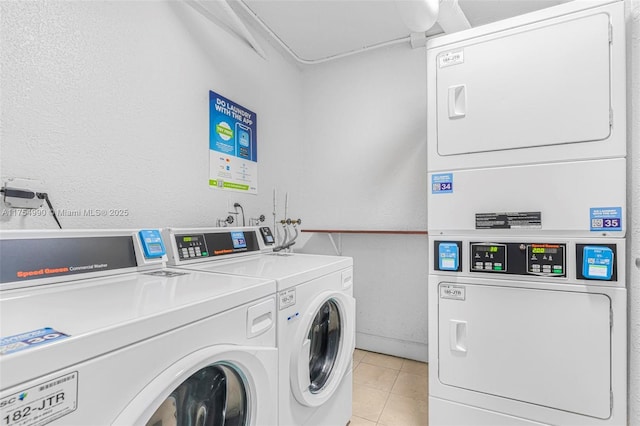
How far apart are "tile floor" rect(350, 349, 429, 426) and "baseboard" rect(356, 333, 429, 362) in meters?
0.04

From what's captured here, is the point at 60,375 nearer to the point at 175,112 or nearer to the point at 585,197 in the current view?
the point at 175,112

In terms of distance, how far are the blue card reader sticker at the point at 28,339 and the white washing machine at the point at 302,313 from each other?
579 millimetres

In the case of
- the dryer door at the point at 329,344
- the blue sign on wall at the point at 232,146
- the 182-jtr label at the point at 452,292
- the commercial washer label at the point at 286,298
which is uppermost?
the blue sign on wall at the point at 232,146

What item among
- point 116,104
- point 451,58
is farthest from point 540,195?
point 116,104

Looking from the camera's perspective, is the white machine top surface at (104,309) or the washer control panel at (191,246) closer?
the white machine top surface at (104,309)

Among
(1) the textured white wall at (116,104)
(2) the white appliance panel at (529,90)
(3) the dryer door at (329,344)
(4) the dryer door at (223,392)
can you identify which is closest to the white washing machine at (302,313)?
(3) the dryer door at (329,344)

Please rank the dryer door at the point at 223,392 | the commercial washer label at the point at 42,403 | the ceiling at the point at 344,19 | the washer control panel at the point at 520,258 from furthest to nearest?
the ceiling at the point at 344,19 < the washer control panel at the point at 520,258 < the dryer door at the point at 223,392 < the commercial washer label at the point at 42,403

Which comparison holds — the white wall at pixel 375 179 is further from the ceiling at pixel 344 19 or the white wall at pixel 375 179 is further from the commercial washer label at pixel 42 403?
the commercial washer label at pixel 42 403

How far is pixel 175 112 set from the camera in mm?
1635

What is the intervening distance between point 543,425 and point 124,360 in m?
1.63

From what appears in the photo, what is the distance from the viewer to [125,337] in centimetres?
56

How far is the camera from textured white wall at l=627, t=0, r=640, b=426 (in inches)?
42.9

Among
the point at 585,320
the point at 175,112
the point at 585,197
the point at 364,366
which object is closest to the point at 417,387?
the point at 364,366

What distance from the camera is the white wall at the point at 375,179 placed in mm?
2383
